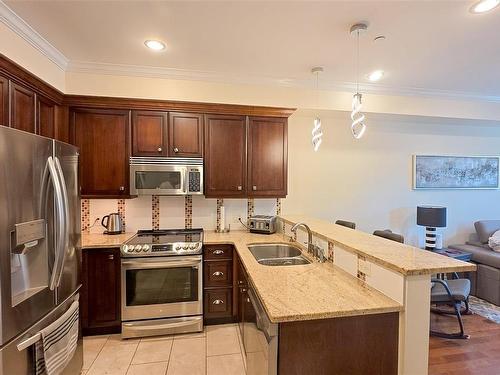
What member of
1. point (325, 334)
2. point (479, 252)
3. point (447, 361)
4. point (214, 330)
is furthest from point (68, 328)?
point (479, 252)

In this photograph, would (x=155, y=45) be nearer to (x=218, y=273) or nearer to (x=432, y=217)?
(x=218, y=273)

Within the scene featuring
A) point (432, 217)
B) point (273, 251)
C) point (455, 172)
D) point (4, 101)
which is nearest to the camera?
point (4, 101)

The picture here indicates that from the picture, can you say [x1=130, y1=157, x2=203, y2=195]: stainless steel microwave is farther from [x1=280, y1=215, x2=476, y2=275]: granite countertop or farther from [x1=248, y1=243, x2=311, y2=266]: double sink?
[x1=280, y1=215, x2=476, y2=275]: granite countertop

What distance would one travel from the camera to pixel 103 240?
2877 millimetres

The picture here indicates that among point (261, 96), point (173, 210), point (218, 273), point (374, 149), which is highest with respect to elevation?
point (261, 96)

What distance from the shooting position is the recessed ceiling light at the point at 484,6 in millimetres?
1757

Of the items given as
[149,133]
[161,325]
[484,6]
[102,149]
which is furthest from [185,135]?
[484,6]

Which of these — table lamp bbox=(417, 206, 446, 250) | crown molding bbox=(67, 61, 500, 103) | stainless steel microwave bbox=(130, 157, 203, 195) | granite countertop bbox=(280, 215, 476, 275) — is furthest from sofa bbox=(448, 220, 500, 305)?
stainless steel microwave bbox=(130, 157, 203, 195)

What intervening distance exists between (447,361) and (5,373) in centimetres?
313

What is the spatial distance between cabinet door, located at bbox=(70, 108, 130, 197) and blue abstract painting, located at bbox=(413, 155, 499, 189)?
156 inches

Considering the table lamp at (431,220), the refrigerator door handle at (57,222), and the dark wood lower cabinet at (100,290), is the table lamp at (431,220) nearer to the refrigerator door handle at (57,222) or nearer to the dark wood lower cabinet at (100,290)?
the dark wood lower cabinet at (100,290)

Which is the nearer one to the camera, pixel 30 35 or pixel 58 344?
pixel 58 344

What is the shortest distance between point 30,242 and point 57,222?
0.66 feet

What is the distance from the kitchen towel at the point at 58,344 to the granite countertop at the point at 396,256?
192 centimetres
